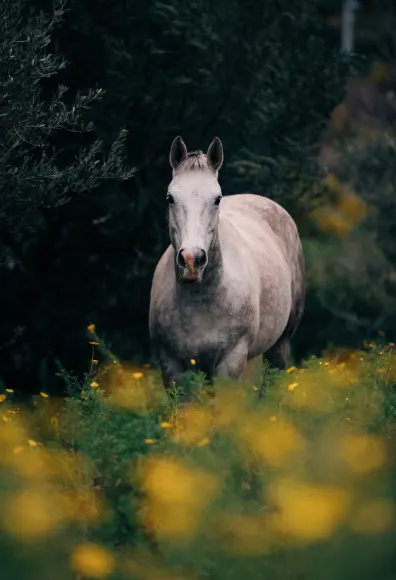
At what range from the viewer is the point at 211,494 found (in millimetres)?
4285

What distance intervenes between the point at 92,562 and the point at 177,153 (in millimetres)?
4064

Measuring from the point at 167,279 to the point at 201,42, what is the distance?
4.53 m

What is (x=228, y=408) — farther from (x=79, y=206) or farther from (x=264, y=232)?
(x=79, y=206)

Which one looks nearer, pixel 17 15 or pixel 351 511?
pixel 351 511

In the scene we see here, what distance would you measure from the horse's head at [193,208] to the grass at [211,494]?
1.33 metres

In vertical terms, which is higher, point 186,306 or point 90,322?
point 186,306

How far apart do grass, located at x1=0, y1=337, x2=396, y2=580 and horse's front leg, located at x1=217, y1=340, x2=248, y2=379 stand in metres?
1.76

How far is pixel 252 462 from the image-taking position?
4797mm

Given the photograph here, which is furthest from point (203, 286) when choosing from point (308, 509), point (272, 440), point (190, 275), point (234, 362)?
point (308, 509)

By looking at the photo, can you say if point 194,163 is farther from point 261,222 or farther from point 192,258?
point 261,222

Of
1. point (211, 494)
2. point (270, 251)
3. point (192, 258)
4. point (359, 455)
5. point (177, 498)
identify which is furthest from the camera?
point (270, 251)

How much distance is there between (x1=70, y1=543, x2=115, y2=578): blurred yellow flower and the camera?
3957 mm

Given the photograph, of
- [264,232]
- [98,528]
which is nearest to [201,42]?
[264,232]

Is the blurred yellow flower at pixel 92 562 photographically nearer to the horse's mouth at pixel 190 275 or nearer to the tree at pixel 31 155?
the horse's mouth at pixel 190 275
